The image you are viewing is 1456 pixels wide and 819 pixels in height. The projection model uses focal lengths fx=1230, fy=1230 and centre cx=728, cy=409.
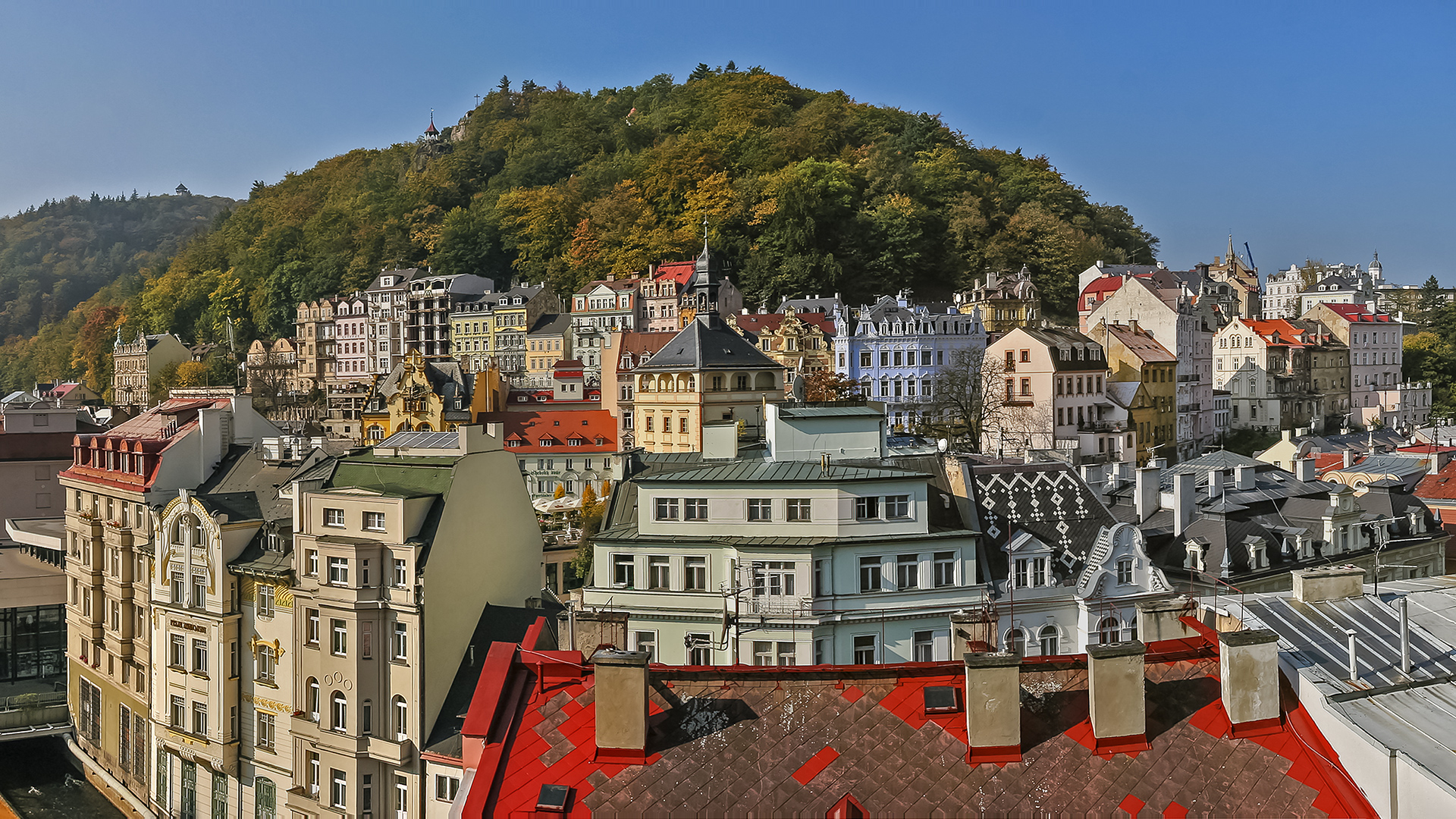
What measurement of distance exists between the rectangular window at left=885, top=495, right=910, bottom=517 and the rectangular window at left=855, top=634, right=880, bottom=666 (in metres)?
2.54

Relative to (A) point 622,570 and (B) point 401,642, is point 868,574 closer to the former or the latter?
(A) point 622,570

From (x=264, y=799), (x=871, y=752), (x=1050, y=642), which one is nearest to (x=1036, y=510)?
(x=1050, y=642)

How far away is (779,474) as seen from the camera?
25.9m

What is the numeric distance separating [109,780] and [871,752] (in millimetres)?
31371

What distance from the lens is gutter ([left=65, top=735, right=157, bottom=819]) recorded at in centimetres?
3403

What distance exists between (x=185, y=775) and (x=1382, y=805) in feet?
97.1

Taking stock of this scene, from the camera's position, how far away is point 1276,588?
1156 inches

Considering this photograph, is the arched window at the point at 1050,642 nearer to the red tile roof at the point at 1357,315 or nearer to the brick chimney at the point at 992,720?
the brick chimney at the point at 992,720

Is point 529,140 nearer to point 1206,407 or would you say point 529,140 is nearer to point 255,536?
point 1206,407

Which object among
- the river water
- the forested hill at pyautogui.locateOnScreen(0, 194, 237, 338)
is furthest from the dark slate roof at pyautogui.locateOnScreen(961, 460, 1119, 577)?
the forested hill at pyautogui.locateOnScreen(0, 194, 237, 338)

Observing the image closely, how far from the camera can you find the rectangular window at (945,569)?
83.2 ft

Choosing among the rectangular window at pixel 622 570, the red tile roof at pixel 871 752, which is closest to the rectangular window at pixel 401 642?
the rectangular window at pixel 622 570

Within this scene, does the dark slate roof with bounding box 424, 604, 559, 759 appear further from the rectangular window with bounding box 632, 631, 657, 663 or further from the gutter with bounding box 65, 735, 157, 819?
the gutter with bounding box 65, 735, 157, 819

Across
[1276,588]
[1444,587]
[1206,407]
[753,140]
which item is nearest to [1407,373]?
[1206,407]
